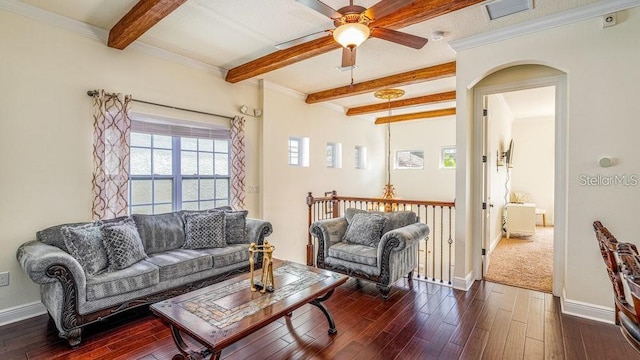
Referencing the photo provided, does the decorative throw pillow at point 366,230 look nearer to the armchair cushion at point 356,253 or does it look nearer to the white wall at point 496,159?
the armchair cushion at point 356,253

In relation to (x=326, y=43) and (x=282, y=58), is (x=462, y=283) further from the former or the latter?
(x=282, y=58)

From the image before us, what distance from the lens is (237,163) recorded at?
4.64 meters

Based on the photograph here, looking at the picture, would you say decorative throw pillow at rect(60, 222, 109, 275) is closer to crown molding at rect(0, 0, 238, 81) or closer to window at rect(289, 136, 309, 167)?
crown molding at rect(0, 0, 238, 81)

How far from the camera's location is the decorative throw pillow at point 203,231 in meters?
3.62

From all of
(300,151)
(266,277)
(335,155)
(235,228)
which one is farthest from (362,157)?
(266,277)

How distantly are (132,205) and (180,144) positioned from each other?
1.00 metres

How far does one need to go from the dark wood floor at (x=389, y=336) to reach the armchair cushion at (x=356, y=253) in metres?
0.46

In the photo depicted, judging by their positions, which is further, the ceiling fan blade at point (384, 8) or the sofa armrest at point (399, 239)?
the sofa armrest at point (399, 239)

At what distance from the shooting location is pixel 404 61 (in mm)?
4133

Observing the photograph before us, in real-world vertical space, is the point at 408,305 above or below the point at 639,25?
below

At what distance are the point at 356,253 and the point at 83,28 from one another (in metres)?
3.90

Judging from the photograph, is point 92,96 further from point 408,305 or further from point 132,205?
point 408,305

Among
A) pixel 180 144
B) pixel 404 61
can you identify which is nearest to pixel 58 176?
pixel 180 144

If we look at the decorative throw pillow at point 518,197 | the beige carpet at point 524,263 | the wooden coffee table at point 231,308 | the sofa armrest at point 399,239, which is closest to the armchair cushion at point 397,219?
the sofa armrest at point 399,239
